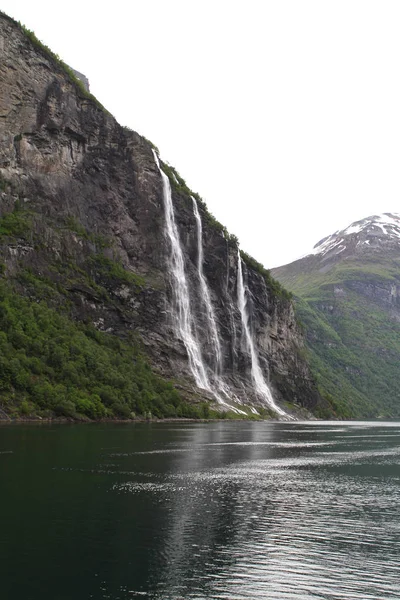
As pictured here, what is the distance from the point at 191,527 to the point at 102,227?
10958 cm

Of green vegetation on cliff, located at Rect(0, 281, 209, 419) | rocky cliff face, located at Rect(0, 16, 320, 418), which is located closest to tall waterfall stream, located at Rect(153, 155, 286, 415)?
rocky cliff face, located at Rect(0, 16, 320, 418)

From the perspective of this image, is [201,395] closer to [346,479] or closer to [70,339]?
[70,339]

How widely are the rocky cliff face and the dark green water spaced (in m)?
69.2

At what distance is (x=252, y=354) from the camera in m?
146

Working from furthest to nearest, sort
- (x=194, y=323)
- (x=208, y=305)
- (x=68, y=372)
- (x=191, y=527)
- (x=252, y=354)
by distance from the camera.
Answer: (x=252, y=354) < (x=208, y=305) < (x=194, y=323) < (x=68, y=372) < (x=191, y=527)

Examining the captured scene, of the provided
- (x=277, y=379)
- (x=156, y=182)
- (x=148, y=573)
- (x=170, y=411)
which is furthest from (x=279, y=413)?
(x=148, y=573)

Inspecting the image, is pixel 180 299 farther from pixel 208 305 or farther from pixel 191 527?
pixel 191 527

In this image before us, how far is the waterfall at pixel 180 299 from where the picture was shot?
123062mm

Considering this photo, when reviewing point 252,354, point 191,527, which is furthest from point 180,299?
point 191,527

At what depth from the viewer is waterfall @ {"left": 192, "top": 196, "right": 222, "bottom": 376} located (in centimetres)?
13200

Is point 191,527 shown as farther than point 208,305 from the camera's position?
No

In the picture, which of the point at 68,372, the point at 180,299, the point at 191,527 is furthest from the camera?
the point at 180,299

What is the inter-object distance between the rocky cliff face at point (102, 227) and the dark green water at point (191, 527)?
69.2 metres

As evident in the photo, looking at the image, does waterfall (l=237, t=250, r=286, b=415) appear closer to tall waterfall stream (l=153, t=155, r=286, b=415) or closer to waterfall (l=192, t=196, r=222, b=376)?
tall waterfall stream (l=153, t=155, r=286, b=415)
